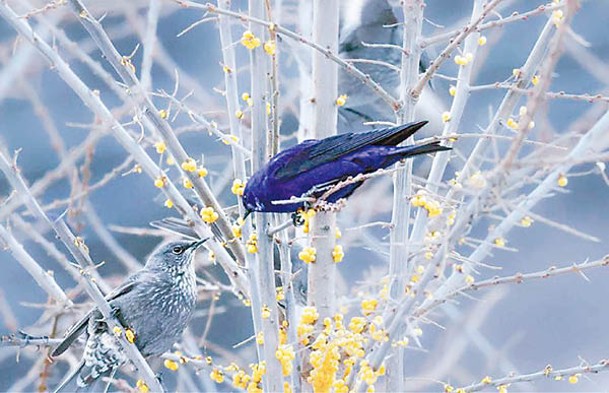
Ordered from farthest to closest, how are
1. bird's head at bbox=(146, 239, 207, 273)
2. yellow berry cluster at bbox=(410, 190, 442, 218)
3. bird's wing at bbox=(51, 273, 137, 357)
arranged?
bird's head at bbox=(146, 239, 207, 273)
bird's wing at bbox=(51, 273, 137, 357)
yellow berry cluster at bbox=(410, 190, 442, 218)

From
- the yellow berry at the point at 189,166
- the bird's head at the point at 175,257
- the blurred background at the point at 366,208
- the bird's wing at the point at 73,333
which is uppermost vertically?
the blurred background at the point at 366,208

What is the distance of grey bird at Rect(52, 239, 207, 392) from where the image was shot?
1.35 m

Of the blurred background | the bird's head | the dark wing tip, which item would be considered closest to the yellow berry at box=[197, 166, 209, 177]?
the dark wing tip

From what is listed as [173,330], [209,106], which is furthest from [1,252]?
[173,330]

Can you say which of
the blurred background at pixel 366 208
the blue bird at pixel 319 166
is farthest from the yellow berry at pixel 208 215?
the blurred background at pixel 366 208

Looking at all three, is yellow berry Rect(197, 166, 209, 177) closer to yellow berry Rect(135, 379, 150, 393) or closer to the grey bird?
the grey bird

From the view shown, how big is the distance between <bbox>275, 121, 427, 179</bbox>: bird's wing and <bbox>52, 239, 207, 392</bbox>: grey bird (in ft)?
0.85

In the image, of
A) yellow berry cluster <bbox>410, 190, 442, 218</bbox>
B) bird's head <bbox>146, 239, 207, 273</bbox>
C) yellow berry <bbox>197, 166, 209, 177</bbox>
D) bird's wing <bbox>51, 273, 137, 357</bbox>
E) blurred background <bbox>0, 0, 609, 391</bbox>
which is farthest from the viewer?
blurred background <bbox>0, 0, 609, 391</bbox>

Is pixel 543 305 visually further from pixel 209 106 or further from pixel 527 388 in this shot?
pixel 209 106

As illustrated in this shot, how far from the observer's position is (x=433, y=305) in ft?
3.78

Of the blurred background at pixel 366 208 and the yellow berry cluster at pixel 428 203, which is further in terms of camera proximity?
the blurred background at pixel 366 208

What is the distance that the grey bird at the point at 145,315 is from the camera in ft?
4.44

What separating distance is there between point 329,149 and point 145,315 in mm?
522

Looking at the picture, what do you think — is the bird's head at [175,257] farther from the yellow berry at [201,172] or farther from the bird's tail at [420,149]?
the bird's tail at [420,149]
